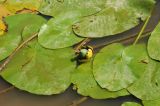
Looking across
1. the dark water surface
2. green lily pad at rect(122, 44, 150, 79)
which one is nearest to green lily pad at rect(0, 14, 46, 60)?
the dark water surface

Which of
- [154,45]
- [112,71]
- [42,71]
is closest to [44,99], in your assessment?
[42,71]

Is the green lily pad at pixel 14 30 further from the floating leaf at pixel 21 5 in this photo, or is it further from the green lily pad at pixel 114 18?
the green lily pad at pixel 114 18

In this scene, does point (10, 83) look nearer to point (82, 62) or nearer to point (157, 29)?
point (82, 62)

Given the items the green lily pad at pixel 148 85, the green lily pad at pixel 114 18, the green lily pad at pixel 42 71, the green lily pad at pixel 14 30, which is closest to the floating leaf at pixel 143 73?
the green lily pad at pixel 148 85

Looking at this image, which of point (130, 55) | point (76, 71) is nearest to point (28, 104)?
point (76, 71)

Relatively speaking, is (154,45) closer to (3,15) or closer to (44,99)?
(44,99)

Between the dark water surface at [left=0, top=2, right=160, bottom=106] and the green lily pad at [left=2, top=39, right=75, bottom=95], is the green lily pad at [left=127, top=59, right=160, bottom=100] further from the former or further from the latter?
the green lily pad at [left=2, top=39, right=75, bottom=95]
